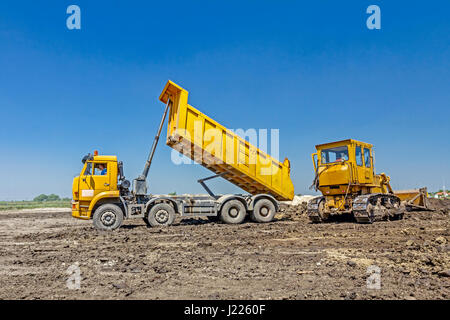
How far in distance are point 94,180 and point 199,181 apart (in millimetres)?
4299

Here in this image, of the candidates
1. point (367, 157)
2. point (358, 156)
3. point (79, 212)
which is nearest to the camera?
point (79, 212)

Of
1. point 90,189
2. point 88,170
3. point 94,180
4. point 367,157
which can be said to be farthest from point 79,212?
point 367,157

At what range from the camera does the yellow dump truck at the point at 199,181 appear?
1251 centimetres

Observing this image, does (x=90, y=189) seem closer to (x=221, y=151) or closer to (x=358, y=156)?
(x=221, y=151)

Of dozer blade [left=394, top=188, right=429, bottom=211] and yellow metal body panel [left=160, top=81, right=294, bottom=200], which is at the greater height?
yellow metal body panel [left=160, top=81, right=294, bottom=200]

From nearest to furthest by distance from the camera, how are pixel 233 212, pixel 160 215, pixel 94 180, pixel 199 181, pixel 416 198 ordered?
1. pixel 94 180
2. pixel 160 215
3. pixel 233 212
4. pixel 199 181
5. pixel 416 198

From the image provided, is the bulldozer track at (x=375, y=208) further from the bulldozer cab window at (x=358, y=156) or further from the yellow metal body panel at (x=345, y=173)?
Result: the bulldozer cab window at (x=358, y=156)

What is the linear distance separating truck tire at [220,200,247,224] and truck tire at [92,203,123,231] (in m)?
4.09

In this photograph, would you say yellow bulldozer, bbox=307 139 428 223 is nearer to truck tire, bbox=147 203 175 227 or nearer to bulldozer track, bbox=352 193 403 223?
bulldozer track, bbox=352 193 403 223

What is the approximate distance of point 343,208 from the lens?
535 inches

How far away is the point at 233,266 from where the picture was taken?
643cm

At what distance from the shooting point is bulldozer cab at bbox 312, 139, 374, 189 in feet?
42.9

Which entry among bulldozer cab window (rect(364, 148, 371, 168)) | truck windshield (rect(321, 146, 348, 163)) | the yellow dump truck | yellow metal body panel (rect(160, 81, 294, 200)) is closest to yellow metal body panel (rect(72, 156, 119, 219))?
the yellow dump truck
